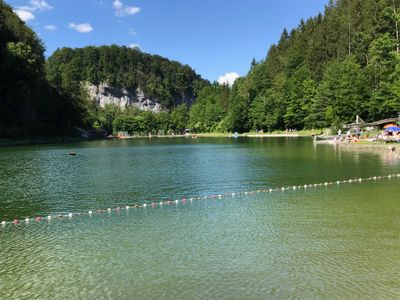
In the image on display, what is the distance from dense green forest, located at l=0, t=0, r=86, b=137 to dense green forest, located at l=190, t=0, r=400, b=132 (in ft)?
213

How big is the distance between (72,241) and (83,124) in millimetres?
158094

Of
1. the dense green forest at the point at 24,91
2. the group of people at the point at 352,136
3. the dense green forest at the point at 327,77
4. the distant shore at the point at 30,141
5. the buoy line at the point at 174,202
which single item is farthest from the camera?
the dense green forest at the point at 24,91

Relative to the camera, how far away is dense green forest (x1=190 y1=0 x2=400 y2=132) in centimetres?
8881

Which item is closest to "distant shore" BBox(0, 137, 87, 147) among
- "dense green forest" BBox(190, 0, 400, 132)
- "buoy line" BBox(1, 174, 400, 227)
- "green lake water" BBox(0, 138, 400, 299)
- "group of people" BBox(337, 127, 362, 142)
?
"dense green forest" BBox(190, 0, 400, 132)

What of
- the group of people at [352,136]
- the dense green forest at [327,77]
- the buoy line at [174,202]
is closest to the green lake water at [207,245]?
the buoy line at [174,202]

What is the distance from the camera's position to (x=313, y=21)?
506ft

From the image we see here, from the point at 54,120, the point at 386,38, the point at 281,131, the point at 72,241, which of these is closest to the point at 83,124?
the point at 54,120

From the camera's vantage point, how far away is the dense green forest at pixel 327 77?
8881cm

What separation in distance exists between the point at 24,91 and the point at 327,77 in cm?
7545

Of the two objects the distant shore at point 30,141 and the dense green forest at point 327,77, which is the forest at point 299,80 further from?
the distant shore at point 30,141

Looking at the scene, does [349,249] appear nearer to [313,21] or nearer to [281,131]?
[281,131]

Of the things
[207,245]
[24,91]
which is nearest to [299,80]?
[24,91]

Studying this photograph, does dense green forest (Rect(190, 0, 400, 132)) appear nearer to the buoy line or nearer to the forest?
the forest

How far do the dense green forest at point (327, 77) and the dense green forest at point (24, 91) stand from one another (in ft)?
213
